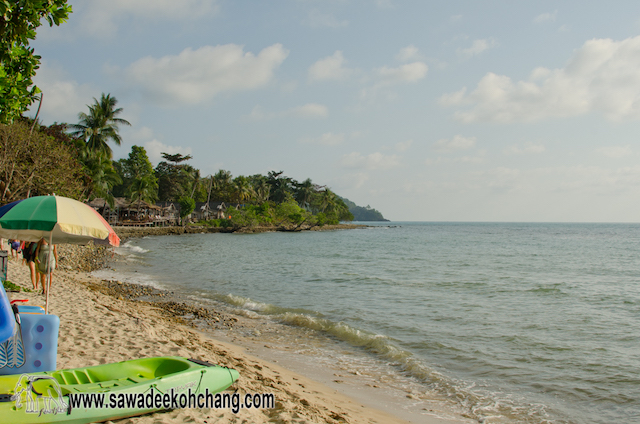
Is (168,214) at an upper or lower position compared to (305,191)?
lower

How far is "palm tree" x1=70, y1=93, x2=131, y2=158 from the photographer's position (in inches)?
1460

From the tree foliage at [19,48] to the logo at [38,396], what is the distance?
3950mm

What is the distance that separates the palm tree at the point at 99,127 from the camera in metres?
37.1

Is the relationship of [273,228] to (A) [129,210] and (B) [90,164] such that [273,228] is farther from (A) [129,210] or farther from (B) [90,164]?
(B) [90,164]

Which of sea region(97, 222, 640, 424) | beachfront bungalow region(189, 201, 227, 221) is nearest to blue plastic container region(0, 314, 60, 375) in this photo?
sea region(97, 222, 640, 424)

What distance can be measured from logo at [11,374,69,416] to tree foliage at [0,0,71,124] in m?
3.95

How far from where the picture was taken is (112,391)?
3895 millimetres

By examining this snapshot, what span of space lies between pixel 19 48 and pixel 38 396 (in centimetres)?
541

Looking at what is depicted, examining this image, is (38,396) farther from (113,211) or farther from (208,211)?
(208,211)

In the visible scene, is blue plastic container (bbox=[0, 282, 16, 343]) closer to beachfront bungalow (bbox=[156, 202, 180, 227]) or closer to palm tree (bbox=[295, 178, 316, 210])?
beachfront bungalow (bbox=[156, 202, 180, 227])

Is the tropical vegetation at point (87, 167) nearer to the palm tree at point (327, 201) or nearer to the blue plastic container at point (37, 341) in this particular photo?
the palm tree at point (327, 201)

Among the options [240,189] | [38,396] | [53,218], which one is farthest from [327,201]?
[38,396]

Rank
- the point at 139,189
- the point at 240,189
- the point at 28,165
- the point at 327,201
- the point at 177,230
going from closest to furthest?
the point at 28,165
the point at 139,189
the point at 177,230
the point at 240,189
the point at 327,201

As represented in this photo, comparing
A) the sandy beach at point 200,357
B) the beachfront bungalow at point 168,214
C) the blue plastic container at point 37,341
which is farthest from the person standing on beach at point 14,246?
the beachfront bungalow at point 168,214
